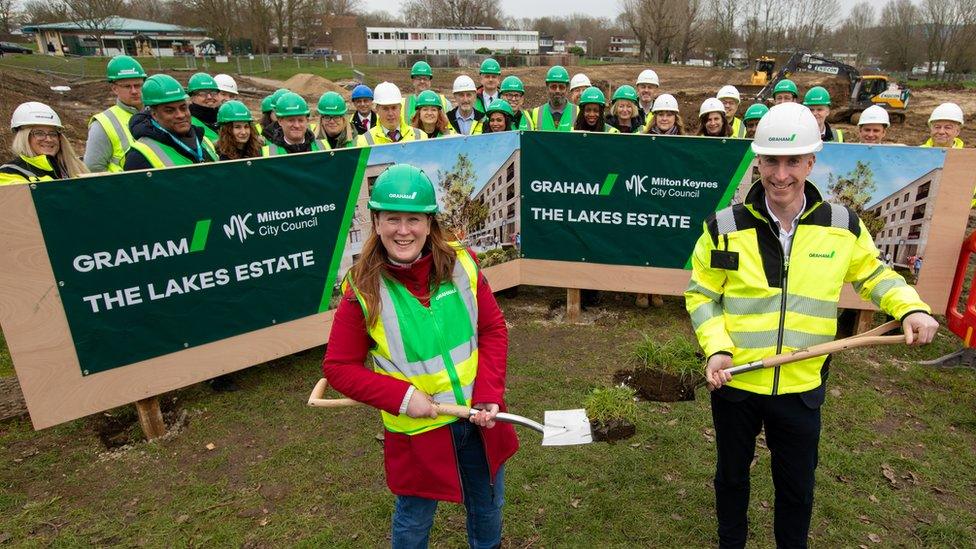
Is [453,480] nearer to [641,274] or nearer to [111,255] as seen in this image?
[111,255]

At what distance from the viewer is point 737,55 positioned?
66250 millimetres

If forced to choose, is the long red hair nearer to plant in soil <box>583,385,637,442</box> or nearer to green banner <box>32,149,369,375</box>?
plant in soil <box>583,385,637,442</box>

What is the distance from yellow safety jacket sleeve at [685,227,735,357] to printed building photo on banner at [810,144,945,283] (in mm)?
3730

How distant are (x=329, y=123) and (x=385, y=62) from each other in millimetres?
54154

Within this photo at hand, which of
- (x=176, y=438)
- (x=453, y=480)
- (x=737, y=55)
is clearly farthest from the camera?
(x=737, y=55)

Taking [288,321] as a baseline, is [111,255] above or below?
above

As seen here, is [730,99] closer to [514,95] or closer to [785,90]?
A: [785,90]

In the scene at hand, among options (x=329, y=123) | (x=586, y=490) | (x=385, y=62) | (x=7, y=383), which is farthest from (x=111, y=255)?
(x=385, y=62)

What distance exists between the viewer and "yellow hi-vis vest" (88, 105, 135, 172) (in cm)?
597

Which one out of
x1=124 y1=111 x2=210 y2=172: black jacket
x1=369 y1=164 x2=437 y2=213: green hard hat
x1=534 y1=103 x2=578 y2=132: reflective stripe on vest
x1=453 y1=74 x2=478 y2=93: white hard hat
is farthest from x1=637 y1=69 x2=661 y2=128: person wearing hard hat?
x1=369 y1=164 x2=437 y2=213: green hard hat

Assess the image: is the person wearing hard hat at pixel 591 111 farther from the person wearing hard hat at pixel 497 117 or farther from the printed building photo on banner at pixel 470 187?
the printed building photo on banner at pixel 470 187

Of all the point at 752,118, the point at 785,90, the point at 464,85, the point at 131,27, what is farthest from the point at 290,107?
the point at 131,27

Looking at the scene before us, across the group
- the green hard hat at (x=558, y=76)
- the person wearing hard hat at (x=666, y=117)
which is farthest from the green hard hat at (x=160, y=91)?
the person wearing hard hat at (x=666, y=117)

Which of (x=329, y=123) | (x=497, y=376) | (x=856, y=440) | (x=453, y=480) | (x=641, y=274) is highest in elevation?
(x=329, y=123)
